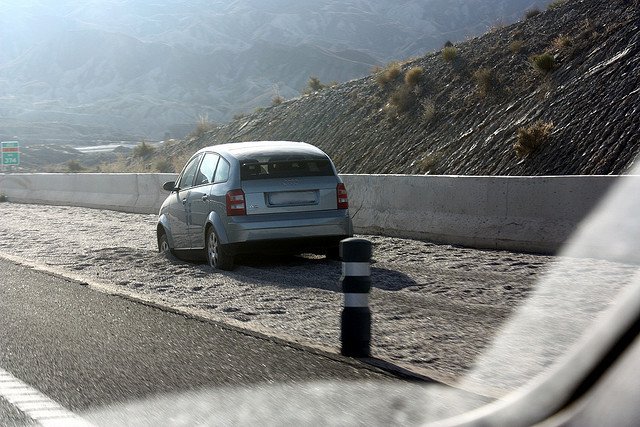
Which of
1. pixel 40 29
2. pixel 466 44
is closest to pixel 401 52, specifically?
pixel 40 29

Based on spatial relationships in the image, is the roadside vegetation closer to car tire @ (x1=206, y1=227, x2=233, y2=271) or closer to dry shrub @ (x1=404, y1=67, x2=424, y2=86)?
dry shrub @ (x1=404, y1=67, x2=424, y2=86)

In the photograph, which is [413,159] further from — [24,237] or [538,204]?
[538,204]

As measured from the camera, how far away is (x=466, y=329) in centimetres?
759

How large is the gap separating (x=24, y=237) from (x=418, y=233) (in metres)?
7.50

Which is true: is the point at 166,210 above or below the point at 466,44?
below

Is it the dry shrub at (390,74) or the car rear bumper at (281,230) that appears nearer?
the car rear bumper at (281,230)

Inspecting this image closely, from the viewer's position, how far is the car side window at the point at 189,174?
544 inches

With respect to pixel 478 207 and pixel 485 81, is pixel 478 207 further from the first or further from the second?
pixel 485 81

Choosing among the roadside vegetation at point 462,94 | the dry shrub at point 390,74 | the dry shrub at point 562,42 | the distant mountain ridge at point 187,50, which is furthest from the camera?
the distant mountain ridge at point 187,50

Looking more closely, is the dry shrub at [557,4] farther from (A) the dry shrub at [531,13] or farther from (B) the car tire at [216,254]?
(B) the car tire at [216,254]

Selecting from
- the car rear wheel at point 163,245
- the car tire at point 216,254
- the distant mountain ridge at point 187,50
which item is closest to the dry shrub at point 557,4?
the car rear wheel at point 163,245

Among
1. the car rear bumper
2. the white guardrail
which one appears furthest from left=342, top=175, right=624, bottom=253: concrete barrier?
the car rear bumper

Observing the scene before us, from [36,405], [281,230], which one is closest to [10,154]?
[281,230]

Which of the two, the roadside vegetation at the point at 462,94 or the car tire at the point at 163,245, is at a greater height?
the roadside vegetation at the point at 462,94
